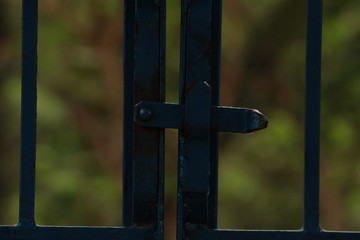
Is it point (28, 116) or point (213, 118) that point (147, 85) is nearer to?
point (213, 118)

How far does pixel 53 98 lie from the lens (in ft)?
28.1

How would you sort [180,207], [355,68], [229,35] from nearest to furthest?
1. [180,207]
2. [355,68]
3. [229,35]

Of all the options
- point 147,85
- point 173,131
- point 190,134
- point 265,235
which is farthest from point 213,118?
point 173,131

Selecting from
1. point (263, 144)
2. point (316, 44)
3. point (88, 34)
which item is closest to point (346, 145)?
point (263, 144)

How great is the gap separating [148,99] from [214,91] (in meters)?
0.16

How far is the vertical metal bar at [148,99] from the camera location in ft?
6.68

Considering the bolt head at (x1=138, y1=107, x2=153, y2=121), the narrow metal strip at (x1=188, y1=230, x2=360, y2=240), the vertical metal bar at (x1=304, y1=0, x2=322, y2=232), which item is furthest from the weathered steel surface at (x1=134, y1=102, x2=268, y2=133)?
the narrow metal strip at (x1=188, y1=230, x2=360, y2=240)

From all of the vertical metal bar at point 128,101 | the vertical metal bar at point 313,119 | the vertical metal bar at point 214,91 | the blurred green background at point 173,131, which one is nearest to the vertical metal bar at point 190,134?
the vertical metal bar at point 214,91

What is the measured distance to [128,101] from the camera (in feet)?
6.79

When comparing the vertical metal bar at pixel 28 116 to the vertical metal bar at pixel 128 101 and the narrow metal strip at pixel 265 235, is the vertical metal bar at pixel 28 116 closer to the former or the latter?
the vertical metal bar at pixel 128 101

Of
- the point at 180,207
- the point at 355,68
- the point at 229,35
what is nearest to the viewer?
the point at 180,207

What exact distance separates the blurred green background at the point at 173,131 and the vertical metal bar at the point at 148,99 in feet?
19.9

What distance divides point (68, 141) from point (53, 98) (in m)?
0.53

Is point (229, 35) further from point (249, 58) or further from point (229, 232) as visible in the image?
point (229, 232)
